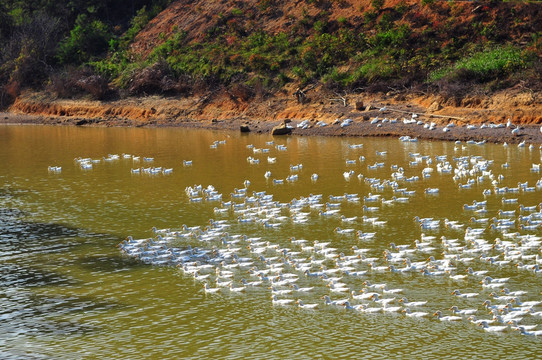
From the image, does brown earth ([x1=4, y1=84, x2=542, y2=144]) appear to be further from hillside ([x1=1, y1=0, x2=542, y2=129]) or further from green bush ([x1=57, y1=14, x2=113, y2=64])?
green bush ([x1=57, y1=14, x2=113, y2=64])

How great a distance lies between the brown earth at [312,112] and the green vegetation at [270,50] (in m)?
1.41

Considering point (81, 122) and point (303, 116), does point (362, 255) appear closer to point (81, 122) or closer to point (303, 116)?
point (303, 116)

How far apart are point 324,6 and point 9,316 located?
5178 centimetres

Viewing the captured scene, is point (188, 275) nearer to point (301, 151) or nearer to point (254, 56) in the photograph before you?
point (301, 151)

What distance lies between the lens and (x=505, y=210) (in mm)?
29203

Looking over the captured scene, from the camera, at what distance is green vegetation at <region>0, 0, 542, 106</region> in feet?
182

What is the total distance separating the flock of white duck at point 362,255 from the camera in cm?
1972

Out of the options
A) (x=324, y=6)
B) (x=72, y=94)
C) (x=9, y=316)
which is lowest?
(x=9, y=316)

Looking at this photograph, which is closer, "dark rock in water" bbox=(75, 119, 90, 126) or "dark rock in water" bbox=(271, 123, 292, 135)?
"dark rock in water" bbox=(271, 123, 292, 135)

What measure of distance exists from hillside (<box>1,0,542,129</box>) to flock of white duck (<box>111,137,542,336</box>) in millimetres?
19912

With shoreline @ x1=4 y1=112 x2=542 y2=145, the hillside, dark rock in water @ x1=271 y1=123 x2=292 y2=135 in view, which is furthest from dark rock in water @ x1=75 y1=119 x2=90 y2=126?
dark rock in water @ x1=271 y1=123 x2=292 y2=135

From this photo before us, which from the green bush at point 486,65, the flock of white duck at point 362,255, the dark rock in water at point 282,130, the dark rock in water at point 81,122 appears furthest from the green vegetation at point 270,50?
the flock of white duck at point 362,255

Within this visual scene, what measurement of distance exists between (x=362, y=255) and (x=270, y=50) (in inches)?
1753

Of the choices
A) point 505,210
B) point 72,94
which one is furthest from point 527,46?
point 72,94
